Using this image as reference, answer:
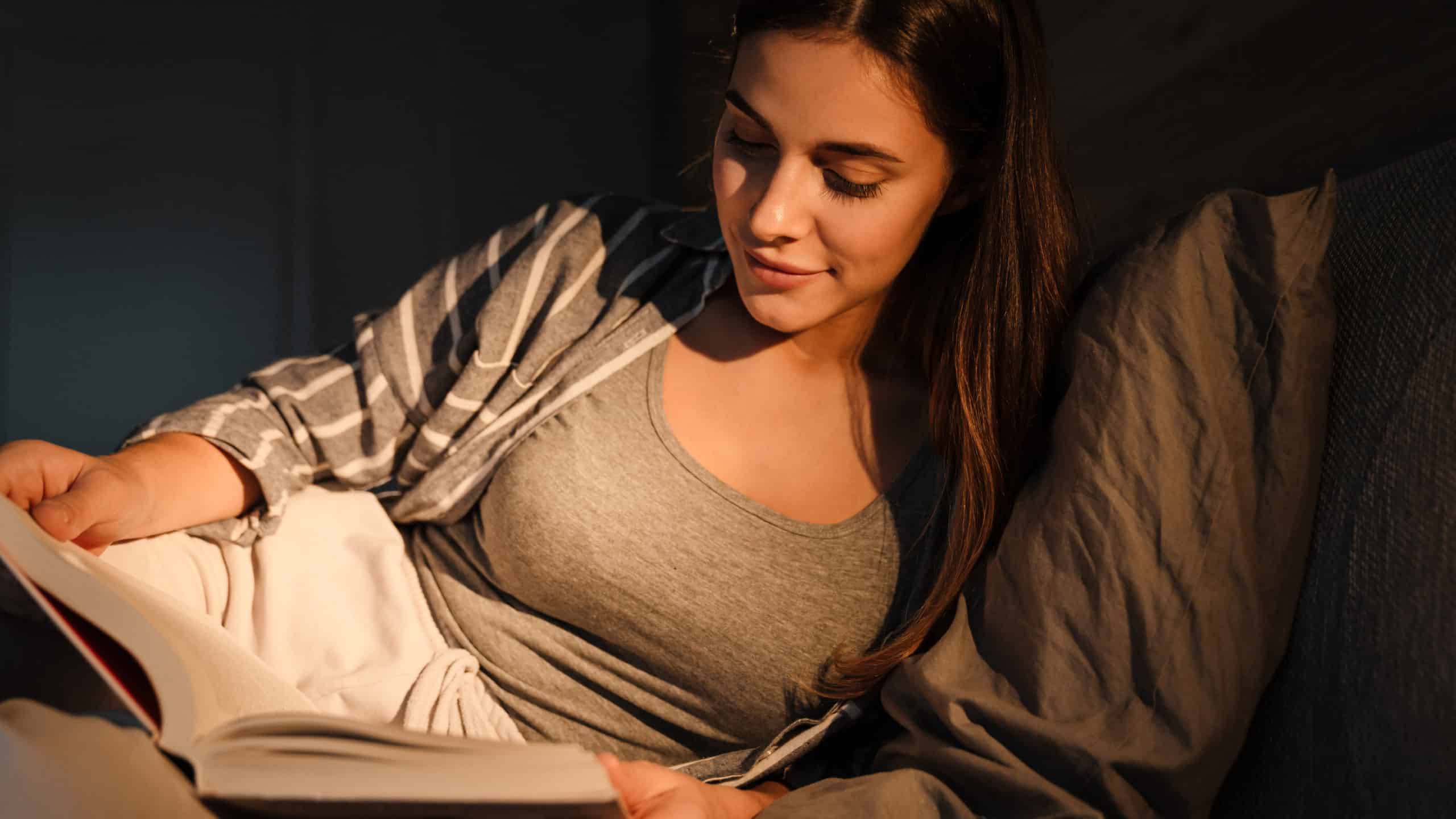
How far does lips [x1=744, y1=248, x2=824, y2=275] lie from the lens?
2.77 feet

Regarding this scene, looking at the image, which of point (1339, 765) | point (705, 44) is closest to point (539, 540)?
point (1339, 765)

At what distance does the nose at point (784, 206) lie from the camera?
2.64ft

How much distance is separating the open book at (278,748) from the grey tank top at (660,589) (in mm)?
373

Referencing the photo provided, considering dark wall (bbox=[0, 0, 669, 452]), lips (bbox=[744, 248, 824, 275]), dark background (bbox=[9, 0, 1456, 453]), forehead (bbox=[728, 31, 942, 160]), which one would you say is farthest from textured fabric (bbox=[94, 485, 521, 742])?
dark wall (bbox=[0, 0, 669, 452])

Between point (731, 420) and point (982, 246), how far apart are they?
0.27 m

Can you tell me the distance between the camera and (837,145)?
2.59 ft

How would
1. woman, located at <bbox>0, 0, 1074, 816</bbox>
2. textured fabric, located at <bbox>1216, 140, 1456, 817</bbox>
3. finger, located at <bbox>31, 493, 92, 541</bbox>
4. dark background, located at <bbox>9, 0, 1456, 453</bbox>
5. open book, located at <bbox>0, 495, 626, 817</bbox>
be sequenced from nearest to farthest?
open book, located at <bbox>0, 495, 626, 817</bbox> → textured fabric, located at <bbox>1216, 140, 1456, 817</bbox> → finger, located at <bbox>31, 493, 92, 541</bbox> → woman, located at <bbox>0, 0, 1074, 816</bbox> → dark background, located at <bbox>9, 0, 1456, 453</bbox>

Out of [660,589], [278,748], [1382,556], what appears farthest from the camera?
[660,589]

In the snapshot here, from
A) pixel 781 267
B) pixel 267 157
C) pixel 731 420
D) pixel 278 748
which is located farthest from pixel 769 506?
pixel 267 157

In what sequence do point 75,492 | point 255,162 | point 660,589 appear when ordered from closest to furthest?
point 75,492 < point 660,589 < point 255,162

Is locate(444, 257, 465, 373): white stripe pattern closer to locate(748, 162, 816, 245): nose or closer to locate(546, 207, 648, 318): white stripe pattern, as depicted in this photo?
locate(546, 207, 648, 318): white stripe pattern

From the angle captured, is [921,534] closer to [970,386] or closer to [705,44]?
[970,386]

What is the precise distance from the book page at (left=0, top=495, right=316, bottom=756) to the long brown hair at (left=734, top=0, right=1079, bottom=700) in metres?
0.46

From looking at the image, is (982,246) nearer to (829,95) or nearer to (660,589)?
(829,95)
